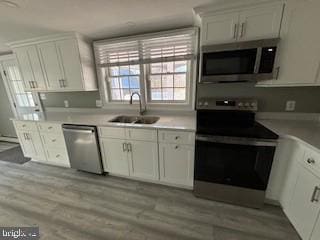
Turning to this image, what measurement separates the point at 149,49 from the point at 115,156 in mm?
1782

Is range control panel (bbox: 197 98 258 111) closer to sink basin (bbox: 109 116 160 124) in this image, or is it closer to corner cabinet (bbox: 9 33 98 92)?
sink basin (bbox: 109 116 160 124)

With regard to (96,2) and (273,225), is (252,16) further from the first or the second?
(273,225)

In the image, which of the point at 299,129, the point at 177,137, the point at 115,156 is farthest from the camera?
the point at 115,156

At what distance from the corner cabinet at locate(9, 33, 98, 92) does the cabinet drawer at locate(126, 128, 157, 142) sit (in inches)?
47.8

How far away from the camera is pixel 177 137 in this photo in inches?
75.2

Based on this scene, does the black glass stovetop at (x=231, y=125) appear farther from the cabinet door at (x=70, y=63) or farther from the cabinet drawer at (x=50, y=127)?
the cabinet drawer at (x=50, y=127)

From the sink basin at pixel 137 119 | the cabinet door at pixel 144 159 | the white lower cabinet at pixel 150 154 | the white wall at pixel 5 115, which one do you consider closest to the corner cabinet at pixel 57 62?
the sink basin at pixel 137 119

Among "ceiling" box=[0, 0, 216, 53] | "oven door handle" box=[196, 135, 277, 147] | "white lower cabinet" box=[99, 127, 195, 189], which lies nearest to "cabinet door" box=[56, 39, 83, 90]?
"ceiling" box=[0, 0, 216, 53]

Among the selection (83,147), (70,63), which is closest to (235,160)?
(83,147)

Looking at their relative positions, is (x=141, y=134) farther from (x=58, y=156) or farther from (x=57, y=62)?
(x=57, y=62)

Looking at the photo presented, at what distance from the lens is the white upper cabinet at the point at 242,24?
1.54 metres

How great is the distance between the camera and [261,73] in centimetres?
164

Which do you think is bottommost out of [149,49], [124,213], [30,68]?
[124,213]

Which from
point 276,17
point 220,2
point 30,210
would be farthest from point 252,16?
point 30,210
